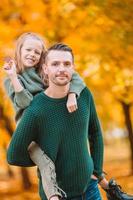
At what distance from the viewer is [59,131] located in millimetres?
3736

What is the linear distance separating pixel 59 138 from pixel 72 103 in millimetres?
264

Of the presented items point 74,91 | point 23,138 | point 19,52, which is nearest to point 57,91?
point 74,91

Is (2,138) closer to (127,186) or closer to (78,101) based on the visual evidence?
(127,186)

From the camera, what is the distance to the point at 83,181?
3785mm

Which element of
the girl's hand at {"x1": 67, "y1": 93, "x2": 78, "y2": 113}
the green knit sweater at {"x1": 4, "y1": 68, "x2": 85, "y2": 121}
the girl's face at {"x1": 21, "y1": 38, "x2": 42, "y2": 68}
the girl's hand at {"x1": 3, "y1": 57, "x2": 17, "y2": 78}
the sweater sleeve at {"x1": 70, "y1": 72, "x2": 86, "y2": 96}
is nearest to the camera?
the girl's hand at {"x1": 67, "y1": 93, "x2": 78, "y2": 113}

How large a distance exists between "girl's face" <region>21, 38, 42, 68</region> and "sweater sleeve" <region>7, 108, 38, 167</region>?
2.15 feet

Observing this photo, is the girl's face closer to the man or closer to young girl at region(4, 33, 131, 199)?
young girl at region(4, 33, 131, 199)

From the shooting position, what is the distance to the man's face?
3.65m

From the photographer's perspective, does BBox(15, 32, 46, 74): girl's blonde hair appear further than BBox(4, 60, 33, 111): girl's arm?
Yes

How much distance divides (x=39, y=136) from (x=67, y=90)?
34 cm

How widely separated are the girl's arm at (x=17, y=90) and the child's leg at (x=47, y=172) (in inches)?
13.1

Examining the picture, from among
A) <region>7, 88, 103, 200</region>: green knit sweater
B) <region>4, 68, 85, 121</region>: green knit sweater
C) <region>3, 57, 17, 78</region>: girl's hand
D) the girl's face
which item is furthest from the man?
the girl's face

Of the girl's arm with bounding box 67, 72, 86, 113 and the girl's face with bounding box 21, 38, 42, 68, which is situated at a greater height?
the girl's face with bounding box 21, 38, 42, 68

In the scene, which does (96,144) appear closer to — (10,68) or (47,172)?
(47,172)
